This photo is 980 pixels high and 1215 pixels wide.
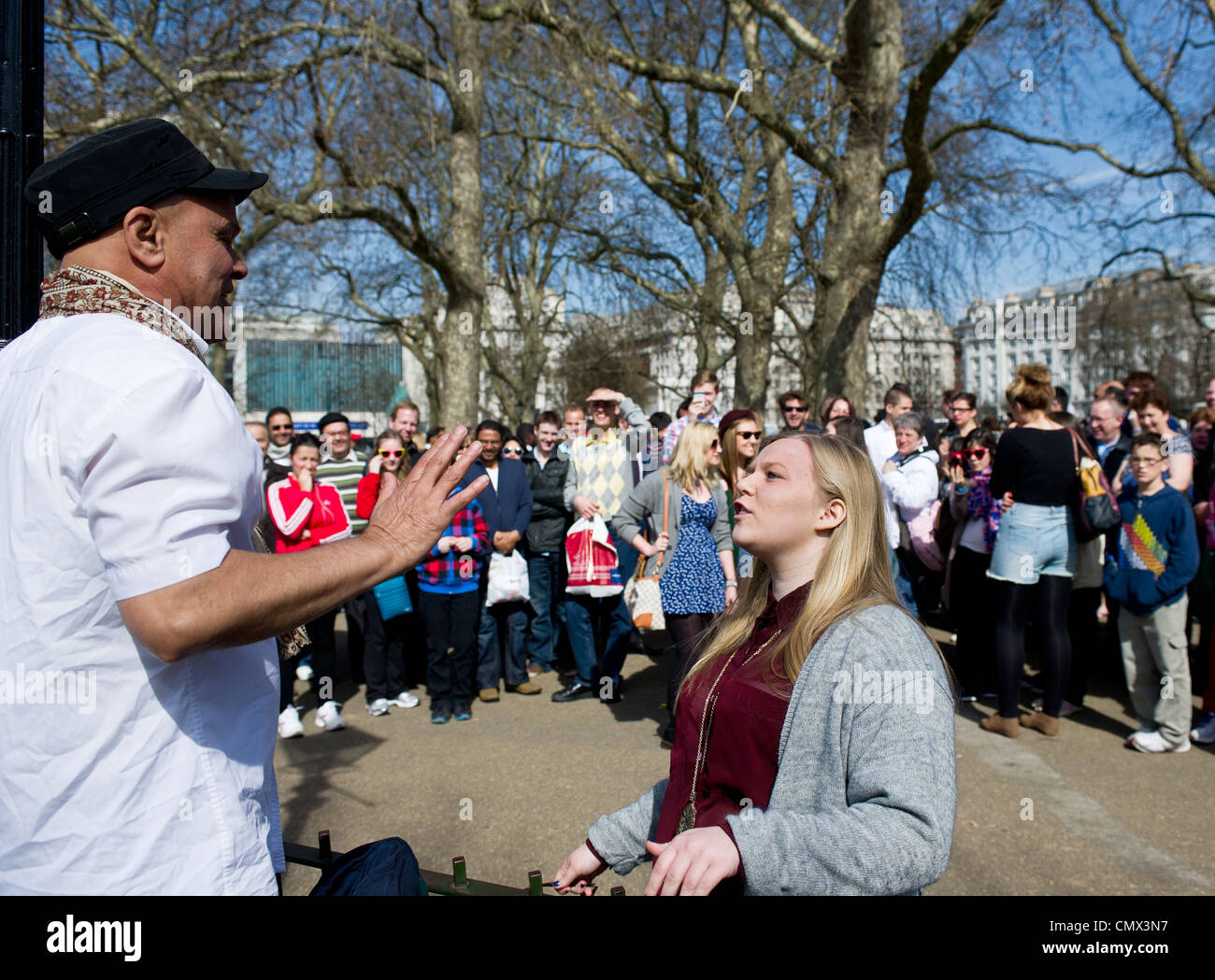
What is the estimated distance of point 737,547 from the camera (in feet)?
Answer: 15.5

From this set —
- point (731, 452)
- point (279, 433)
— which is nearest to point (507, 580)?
point (731, 452)

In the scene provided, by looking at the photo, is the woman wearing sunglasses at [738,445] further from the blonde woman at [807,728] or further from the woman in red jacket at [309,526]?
the blonde woman at [807,728]

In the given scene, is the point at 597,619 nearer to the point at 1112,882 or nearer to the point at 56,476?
the point at 1112,882

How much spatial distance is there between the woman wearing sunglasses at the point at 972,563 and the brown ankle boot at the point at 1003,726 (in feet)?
2.54

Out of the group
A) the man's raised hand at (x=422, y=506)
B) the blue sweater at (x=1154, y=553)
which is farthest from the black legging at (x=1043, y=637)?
the man's raised hand at (x=422, y=506)

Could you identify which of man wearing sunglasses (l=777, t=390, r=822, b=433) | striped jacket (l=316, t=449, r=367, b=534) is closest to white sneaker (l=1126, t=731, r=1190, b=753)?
man wearing sunglasses (l=777, t=390, r=822, b=433)

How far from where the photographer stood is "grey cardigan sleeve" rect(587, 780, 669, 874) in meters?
2.18

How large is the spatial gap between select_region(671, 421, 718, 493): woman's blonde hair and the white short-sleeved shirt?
4.94 m

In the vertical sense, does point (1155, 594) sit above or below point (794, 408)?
below

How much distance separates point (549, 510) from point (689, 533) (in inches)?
96.9

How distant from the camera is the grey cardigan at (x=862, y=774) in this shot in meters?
1.66

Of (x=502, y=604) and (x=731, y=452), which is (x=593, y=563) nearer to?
(x=502, y=604)

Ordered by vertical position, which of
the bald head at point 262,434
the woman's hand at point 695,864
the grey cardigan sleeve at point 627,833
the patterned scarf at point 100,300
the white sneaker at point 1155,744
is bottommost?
the white sneaker at point 1155,744
